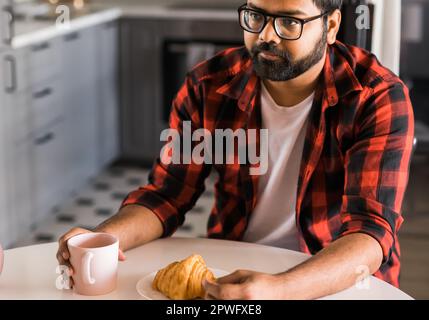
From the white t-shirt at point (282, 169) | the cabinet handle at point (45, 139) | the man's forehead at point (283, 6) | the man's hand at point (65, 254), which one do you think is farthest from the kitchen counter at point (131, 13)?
the man's hand at point (65, 254)

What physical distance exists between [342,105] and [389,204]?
23 centimetres

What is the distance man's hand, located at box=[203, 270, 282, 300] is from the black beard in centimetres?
49

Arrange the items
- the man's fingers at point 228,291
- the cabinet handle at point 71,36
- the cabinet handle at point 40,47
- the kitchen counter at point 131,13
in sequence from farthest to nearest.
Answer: the cabinet handle at point 71,36 → the kitchen counter at point 131,13 → the cabinet handle at point 40,47 → the man's fingers at point 228,291

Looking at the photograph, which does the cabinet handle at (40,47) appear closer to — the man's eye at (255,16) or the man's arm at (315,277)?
the man's eye at (255,16)

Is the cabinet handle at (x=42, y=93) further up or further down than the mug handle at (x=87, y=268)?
further down

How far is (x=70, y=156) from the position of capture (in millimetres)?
3873

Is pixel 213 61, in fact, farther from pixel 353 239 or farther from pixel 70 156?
pixel 70 156

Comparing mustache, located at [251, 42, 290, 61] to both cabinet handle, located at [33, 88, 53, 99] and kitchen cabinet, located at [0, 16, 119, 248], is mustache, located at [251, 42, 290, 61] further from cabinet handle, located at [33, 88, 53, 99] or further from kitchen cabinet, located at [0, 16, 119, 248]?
cabinet handle, located at [33, 88, 53, 99]

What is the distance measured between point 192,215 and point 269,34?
239 cm

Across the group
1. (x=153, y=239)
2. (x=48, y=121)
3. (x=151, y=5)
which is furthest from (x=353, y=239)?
Answer: (x=151, y=5)

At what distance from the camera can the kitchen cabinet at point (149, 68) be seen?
4199mm

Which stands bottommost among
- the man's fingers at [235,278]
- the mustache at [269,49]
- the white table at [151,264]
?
the white table at [151,264]

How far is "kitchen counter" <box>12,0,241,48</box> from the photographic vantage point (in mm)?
3576

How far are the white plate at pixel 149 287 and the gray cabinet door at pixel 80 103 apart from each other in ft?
8.54
